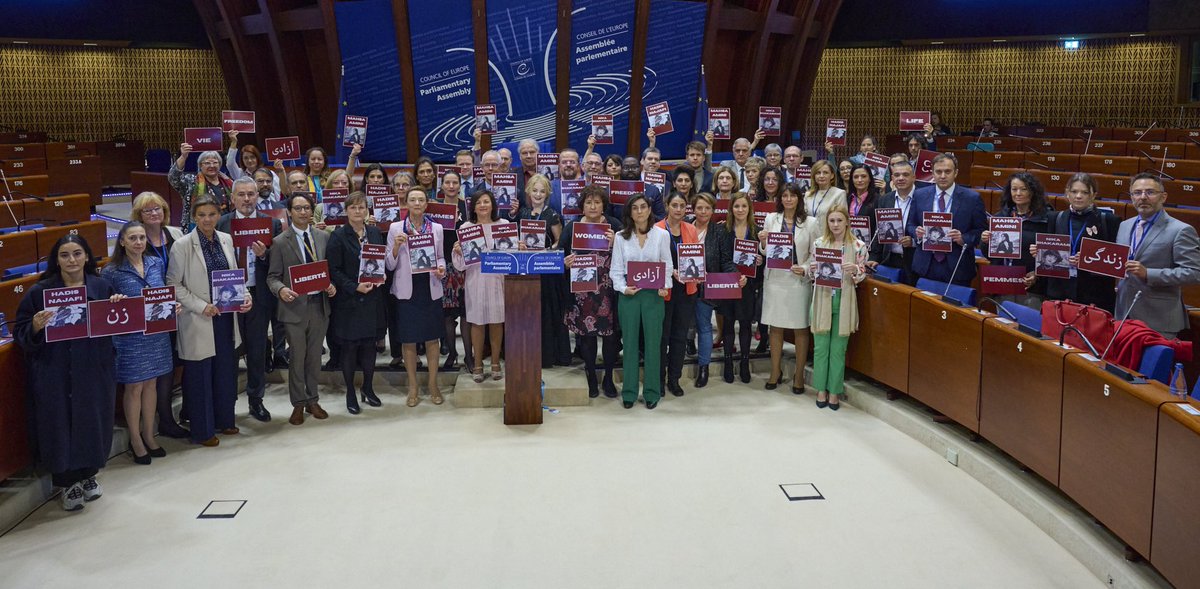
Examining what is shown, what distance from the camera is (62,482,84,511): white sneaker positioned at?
552cm

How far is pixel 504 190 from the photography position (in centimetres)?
782

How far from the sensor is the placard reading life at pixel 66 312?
5199 mm

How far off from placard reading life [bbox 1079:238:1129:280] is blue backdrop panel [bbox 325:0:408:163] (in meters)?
9.10

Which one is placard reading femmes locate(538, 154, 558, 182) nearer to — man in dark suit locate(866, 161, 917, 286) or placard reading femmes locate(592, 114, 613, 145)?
placard reading femmes locate(592, 114, 613, 145)

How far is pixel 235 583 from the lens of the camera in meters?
4.66

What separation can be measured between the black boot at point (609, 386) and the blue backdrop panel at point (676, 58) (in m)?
6.36

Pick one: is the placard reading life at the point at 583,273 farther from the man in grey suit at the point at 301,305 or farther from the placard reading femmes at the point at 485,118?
the placard reading femmes at the point at 485,118

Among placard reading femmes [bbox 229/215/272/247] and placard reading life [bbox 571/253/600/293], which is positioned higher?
placard reading femmes [bbox 229/215/272/247]

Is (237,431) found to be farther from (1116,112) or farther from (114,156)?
(1116,112)

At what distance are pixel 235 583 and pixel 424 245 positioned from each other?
306cm

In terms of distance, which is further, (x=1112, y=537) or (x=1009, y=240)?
(x=1009, y=240)

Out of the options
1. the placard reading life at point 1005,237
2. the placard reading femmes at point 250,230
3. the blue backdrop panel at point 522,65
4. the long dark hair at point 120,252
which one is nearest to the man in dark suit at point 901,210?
the placard reading life at point 1005,237

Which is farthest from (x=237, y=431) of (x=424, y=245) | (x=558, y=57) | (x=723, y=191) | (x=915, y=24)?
(x=915, y=24)

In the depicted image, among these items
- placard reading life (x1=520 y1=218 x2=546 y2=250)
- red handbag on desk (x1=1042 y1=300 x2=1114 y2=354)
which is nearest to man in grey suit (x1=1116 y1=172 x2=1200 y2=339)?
red handbag on desk (x1=1042 y1=300 x2=1114 y2=354)
